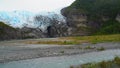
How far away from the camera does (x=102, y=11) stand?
131375 mm

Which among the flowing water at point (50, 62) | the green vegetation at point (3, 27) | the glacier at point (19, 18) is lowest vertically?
the flowing water at point (50, 62)

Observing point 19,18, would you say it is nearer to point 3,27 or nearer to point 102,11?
point 3,27

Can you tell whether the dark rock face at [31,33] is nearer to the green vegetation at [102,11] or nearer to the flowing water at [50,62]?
the green vegetation at [102,11]

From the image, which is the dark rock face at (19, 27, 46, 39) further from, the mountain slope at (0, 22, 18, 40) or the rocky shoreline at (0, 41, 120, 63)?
the rocky shoreline at (0, 41, 120, 63)

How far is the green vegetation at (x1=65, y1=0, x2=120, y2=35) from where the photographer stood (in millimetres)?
126875

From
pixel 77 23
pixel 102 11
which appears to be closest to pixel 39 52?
pixel 77 23

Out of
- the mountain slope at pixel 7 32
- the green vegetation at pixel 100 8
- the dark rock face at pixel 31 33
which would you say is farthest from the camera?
the green vegetation at pixel 100 8

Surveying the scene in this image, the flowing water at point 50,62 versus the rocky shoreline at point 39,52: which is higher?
the flowing water at point 50,62

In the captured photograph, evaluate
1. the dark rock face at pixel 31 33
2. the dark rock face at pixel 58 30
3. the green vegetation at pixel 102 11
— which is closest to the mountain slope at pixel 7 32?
the dark rock face at pixel 31 33

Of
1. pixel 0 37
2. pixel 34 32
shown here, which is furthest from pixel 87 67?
pixel 34 32

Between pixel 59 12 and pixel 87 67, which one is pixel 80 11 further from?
pixel 87 67

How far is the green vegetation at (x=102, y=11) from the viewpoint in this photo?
12688cm

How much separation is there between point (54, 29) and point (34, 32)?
9.94 meters

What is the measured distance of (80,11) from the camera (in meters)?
128
